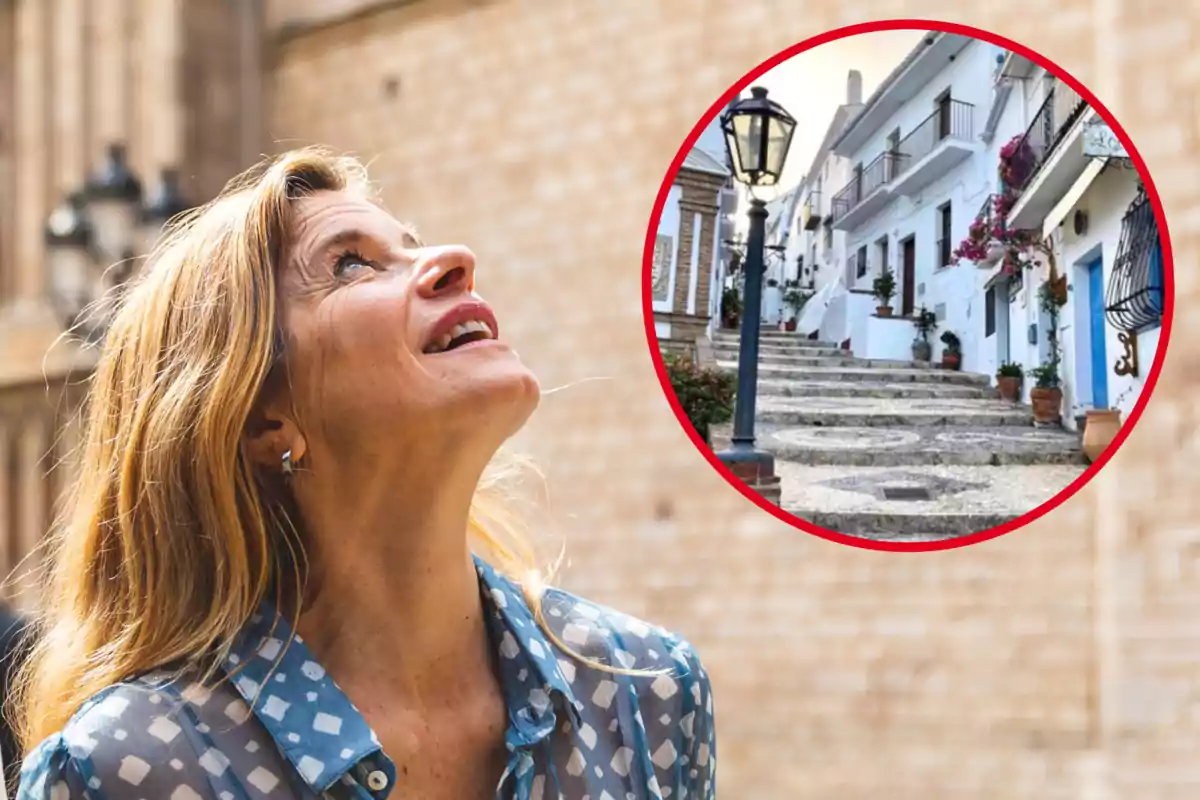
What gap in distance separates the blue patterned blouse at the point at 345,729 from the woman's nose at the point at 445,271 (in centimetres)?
19

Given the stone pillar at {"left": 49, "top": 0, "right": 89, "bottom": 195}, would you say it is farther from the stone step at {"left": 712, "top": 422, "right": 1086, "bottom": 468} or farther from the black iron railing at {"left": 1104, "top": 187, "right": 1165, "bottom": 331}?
the black iron railing at {"left": 1104, "top": 187, "right": 1165, "bottom": 331}

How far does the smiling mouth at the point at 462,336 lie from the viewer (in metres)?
0.60

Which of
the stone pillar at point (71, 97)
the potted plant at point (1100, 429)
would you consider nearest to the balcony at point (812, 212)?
the potted plant at point (1100, 429)

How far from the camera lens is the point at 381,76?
7.03ft

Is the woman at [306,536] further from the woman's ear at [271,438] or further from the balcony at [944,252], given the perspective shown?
the balcony at [944,252]

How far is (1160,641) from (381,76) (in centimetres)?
173

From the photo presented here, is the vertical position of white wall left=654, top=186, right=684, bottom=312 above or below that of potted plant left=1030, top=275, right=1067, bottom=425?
above

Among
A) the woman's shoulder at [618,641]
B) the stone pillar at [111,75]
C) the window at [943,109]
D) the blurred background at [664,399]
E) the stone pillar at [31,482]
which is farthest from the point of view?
the stone pillar at [31,482]

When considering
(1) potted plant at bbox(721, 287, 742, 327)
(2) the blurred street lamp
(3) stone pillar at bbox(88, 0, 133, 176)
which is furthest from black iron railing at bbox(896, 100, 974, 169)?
(3) stone pillar at bbox(88, 0, 133, 176)

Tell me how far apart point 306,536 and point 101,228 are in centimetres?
174

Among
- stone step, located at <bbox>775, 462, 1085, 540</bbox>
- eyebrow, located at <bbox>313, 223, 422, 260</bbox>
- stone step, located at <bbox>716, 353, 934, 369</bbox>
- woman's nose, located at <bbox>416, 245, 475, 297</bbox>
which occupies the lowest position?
stone step, located at <bbox>775, 462, 1085, 540</bbox>

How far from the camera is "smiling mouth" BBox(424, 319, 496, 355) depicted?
60 centimetres

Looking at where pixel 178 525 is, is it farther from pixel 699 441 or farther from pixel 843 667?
pixel 843 667

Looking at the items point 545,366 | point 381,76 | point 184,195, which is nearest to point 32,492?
point 184,195
